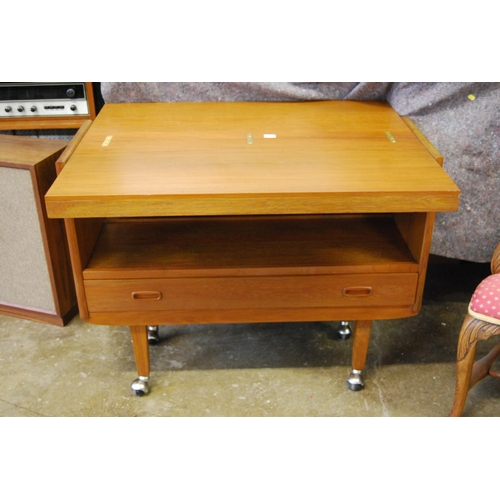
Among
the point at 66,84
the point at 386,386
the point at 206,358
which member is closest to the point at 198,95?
the point at 66,84

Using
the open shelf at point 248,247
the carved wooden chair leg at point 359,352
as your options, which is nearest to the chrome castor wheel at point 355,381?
the carved wooden chair leg at point 359,352

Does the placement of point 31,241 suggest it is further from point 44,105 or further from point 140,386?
point 140,386

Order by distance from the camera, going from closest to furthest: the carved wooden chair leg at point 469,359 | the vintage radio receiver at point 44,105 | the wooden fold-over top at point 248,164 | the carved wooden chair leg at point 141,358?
1. the wooden fold-over top at point 248,164
2. the carved wooden chair leg at point 469,359
3. the carved wooden chair leg at point 141,358
4. the vintage radio receiver at point 44,105

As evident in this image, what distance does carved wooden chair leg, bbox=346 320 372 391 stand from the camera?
1403mm

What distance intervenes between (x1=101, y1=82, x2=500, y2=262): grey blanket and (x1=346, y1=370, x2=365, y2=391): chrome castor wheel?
0.40 m

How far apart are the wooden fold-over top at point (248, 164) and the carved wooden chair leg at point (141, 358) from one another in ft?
1.28

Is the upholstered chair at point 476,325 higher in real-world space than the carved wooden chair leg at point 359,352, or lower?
higher

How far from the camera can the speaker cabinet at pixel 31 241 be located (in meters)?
1.47

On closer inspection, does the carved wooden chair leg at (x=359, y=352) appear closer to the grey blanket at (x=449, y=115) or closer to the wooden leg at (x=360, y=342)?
the wooden leg at (x=360, y=342)

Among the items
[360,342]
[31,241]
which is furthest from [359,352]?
[31,241]

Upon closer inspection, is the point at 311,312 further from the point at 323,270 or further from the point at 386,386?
the point at 386,386

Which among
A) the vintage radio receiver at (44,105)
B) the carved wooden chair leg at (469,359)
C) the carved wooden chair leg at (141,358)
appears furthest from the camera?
the vintage radio receiver at (44,105)

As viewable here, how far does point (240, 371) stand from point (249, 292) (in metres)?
0.33

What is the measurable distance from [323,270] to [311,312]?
0.11 meters
